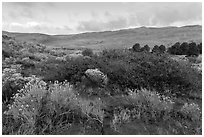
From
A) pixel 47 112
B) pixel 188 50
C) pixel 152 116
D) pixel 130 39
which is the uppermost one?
pixel 130 39

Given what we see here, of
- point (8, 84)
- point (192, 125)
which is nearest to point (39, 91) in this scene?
point (8, 84)

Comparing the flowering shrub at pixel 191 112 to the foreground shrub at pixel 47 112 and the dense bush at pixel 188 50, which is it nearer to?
the foreground shrub at pixel 47 112

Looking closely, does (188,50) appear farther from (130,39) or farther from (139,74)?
(130,39)

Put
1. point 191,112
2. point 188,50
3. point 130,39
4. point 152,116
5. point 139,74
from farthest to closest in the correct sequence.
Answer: point 130,39 → point 188,50 → point 139,74 → point 191,112 → point 152,116

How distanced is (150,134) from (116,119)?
0.72 meters

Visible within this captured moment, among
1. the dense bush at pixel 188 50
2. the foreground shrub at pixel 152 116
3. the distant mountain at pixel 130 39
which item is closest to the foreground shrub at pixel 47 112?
the foreground shrub at pixel 152 116

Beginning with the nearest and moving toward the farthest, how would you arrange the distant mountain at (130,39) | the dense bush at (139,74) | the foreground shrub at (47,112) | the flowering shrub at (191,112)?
the foreground shrub at (47,112)
the flowering shrub at (191,112)
the dense bush at (139,74)
the distant mountain at (130,39)

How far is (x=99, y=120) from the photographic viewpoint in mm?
4832

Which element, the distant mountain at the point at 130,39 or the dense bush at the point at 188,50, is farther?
the distant mountain at the point at 130,39

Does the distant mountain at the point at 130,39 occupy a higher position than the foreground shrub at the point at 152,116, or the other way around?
the distant mountain at the point at 130,39

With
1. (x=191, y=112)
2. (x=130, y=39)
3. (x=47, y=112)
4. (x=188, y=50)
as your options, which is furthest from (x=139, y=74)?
(x=130, y=39)

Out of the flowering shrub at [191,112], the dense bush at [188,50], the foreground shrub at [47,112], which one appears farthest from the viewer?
the dense bush at [188,50]

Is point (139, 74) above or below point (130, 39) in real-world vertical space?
below

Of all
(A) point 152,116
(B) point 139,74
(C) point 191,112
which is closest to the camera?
(A) point 152,116
